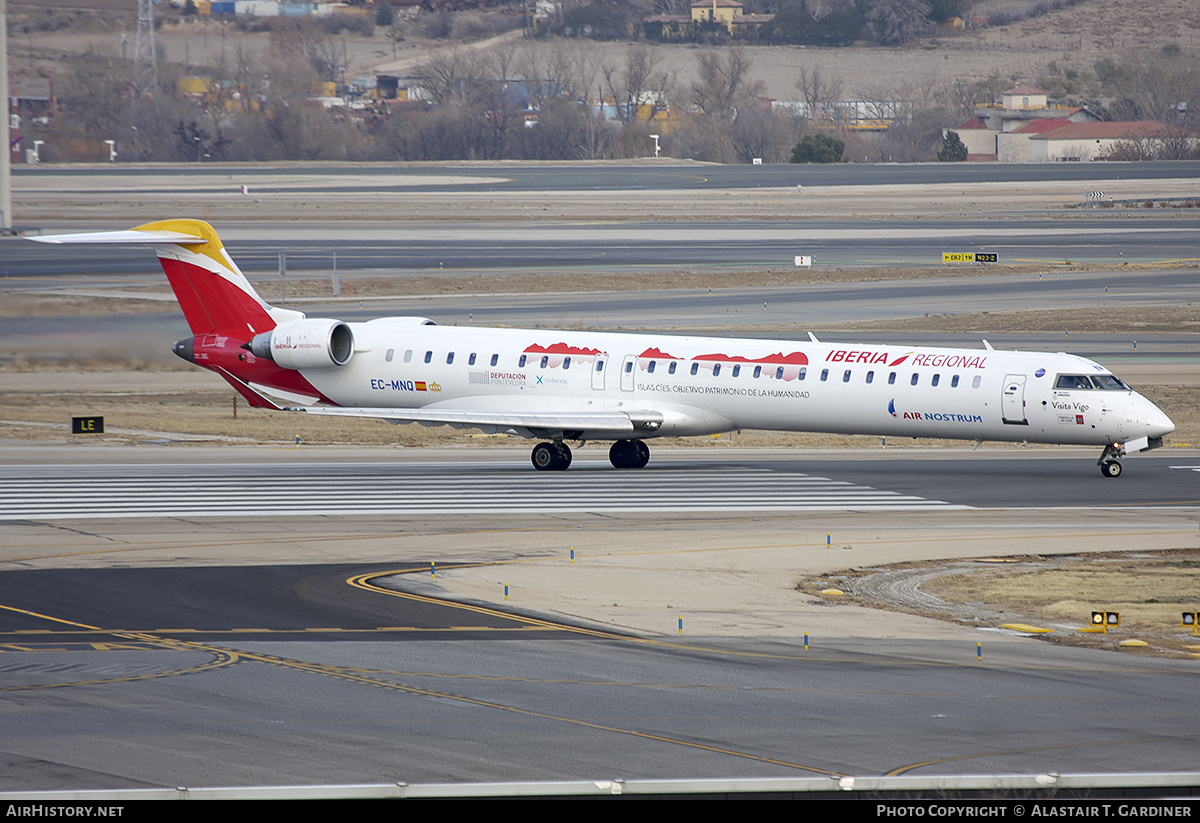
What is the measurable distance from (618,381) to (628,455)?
7.09 feet

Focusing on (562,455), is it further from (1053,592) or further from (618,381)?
(1053,592)

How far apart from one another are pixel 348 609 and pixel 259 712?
19.7 feet

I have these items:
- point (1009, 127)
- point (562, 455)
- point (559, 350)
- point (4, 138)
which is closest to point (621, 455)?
point (562, 455)

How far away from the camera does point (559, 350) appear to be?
3644 centimetres

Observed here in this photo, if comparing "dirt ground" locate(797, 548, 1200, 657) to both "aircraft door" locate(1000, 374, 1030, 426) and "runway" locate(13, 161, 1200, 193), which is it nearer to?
"aircraft door" locate(1000, 374, 1030, 426)

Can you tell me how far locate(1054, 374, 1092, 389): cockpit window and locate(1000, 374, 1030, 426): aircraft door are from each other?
0.76 meters

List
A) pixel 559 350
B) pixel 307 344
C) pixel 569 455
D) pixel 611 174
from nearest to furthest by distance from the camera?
pixel 559 350, pixel 569 455, pixel 307 344, pixel 611 174

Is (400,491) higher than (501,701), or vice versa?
(501,701)

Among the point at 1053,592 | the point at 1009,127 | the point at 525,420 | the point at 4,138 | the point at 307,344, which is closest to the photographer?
the point at 1053,592

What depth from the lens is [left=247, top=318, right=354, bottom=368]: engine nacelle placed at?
122 ft

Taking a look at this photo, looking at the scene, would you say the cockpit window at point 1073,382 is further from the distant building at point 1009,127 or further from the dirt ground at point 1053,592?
the distant building at point 1009,127

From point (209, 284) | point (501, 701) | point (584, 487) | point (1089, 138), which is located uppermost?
point (1089, 138)

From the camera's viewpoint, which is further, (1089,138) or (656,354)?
(1089,138)

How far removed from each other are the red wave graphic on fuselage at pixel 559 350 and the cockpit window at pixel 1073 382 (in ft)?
34.8
